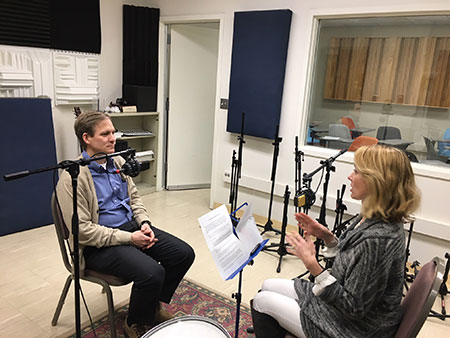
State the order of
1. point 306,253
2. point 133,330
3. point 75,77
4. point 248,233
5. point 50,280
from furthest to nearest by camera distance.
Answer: point 75,77 → point 50,280 → point 133,330 → point 248,233 → point 306,253

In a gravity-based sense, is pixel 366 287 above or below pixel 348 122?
below

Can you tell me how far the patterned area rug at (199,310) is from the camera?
2045 mm

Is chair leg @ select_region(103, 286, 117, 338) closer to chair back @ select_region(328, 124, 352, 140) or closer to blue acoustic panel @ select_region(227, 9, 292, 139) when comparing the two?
blue acoustic panel @ select_region(227, 9, 292, 139)

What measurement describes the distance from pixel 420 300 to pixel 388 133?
95.1 inches

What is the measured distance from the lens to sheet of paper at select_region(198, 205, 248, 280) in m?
1.44

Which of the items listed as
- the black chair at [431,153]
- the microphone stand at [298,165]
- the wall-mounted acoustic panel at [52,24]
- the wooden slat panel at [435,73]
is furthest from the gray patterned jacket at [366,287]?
the wall-mounted acoustic panel at [52,24]

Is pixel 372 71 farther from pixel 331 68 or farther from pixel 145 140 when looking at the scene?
pixel 145 140

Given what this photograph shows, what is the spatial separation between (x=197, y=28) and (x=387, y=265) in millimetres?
3843

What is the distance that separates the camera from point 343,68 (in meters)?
3.50

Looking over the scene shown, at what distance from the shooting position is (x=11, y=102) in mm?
2980

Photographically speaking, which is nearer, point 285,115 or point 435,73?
point 435,73

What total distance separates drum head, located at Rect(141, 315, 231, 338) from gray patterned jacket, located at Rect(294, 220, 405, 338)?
35cm

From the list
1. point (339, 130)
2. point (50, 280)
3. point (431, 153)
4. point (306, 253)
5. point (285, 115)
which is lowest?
point (50, 280)

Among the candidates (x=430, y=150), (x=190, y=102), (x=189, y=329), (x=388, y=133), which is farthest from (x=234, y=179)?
(x=189, y=329)
